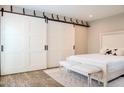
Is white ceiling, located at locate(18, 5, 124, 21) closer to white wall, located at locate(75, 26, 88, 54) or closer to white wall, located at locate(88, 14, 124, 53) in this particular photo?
white wall, located at locate(88, 14, 124, 53)

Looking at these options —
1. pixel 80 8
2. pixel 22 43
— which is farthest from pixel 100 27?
pixel 22 43

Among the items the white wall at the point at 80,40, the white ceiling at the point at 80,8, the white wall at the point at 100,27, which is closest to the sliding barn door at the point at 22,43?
the white ceiling at the point at 80,8

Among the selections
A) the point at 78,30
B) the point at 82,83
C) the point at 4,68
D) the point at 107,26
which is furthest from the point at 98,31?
the point at 4,68

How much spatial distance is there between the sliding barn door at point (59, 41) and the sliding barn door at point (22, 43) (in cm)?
39

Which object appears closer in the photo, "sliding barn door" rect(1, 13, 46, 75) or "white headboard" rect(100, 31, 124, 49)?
"sliding barn door" rect(1, 13, 46, 75)

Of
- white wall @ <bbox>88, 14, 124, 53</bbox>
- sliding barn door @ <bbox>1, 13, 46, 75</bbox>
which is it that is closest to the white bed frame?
white wall @ <bbox>88, 14, 124, 53</bbox>

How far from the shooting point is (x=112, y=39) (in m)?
5.14

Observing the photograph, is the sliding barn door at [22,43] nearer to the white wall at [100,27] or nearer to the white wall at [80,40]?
the white wall at [80,40]

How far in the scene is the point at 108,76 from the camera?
2.95 meters

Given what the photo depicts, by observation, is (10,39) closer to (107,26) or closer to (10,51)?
(10,51)

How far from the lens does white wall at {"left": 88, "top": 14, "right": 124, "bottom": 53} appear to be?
16.2 ft

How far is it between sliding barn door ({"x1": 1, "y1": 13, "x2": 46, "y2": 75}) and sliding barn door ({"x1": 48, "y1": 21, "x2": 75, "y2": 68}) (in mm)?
393

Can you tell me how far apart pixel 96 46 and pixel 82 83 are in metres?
3.35

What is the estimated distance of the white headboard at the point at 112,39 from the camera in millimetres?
4785
